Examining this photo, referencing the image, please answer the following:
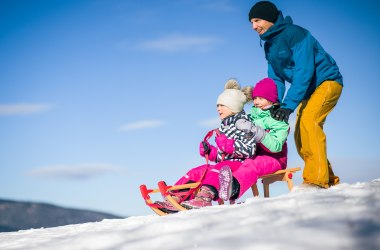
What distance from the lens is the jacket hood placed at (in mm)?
5258

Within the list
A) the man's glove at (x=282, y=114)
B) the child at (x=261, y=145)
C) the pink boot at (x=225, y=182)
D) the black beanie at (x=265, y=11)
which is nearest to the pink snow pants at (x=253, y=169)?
the child at (x=261, y=145)

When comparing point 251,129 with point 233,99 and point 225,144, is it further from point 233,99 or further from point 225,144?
point 233,99

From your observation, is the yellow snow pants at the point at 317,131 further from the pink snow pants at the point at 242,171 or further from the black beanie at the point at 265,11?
the black beanie at the point at 265,11

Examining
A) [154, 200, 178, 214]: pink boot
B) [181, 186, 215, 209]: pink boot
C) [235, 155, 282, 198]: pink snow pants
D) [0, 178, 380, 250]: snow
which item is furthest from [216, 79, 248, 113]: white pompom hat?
[0, 178, 380, 250]: snow

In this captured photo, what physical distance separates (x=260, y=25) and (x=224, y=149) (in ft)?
4.99

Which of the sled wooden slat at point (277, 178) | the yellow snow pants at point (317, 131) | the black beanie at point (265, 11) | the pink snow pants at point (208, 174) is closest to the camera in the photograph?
the pink snow pants at point (208, 174)

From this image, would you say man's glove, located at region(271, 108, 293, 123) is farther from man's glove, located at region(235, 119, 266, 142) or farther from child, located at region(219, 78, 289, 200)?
man's glove, located at region(235, 119, 266, 142)

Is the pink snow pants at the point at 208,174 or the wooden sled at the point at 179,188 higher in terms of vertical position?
the pink snow pants at the point at 208,174

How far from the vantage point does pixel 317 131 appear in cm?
502

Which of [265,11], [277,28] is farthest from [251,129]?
[265,11]

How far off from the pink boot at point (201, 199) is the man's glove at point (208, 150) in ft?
1.41

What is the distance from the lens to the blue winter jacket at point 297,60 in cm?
498

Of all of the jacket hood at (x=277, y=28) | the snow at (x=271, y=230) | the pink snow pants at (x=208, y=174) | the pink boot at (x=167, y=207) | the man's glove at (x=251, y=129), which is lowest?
the snow at (x=271, y=230)

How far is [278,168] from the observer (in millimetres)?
5246
